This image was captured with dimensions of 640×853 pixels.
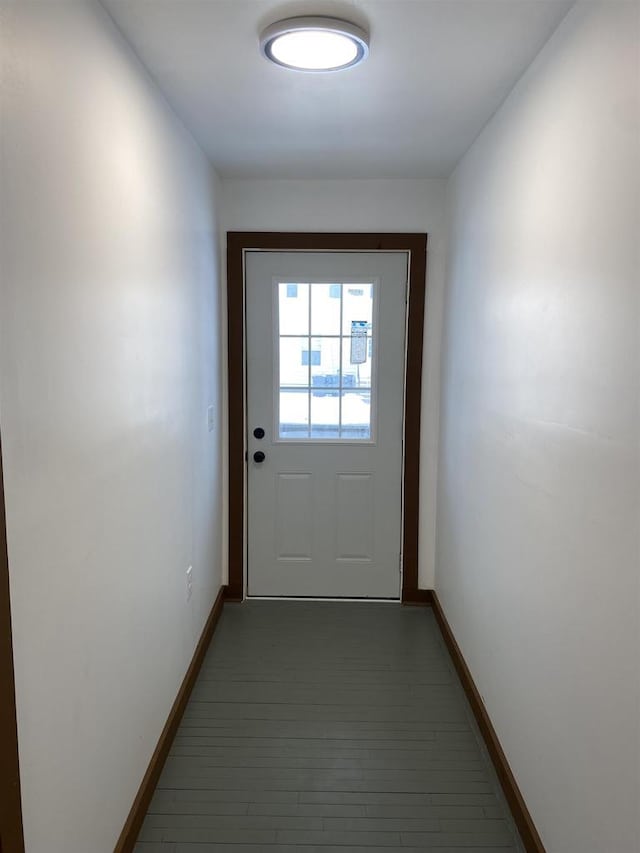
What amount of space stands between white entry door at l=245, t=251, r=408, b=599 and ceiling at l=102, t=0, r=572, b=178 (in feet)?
2.09

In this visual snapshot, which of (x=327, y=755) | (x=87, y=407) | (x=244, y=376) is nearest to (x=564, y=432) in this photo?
(x=87, y=407)

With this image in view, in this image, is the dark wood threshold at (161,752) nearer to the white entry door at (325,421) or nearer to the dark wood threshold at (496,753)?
the white entry door at (325,421)

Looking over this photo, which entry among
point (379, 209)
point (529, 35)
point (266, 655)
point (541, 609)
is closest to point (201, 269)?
point (379, 209)

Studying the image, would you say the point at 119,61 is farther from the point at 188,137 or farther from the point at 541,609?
the point at 541,609

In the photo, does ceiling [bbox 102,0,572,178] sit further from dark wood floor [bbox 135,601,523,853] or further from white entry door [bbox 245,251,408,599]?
dark wood floor [bbox 135,601,523,853]

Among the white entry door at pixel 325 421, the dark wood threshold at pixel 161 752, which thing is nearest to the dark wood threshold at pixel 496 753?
the white entry door at pixel 325 421

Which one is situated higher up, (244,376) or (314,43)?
(314,43)

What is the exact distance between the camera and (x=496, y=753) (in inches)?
88.7

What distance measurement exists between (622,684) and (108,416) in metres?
1.38

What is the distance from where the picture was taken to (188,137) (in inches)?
104

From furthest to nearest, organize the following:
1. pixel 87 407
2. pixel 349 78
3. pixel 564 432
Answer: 1. pixel 349 78
2. pixel 564 432
3. pixel 87 407

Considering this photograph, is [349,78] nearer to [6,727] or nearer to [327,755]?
[6,727]

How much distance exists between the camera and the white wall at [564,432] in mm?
1337

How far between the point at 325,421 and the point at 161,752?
76.2 inches
